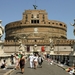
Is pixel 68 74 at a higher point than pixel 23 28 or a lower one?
A: lower

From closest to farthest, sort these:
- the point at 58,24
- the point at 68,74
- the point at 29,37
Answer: the point at 68,74
the point at 29,37
the point at 58,24

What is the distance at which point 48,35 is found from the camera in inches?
3273

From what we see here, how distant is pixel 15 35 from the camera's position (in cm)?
8512

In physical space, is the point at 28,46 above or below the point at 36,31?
below

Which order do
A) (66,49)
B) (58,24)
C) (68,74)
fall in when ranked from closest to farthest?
(68,74), (66,49), (58,24)

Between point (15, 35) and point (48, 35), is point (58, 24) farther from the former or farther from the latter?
point (15, 35)

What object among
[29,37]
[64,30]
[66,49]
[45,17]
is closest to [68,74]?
[66,49]

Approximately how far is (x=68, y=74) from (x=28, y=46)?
59602mm

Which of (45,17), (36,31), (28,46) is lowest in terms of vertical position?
(28,46)

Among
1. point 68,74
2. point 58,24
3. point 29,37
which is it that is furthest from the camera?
point 58,24

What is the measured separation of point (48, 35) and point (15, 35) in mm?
11754

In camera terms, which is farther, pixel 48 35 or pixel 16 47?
pixel 48 35

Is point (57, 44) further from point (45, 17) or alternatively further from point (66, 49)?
point (45, 17)

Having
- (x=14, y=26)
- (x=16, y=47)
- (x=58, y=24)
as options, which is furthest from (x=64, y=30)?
(x=16, y=47)
